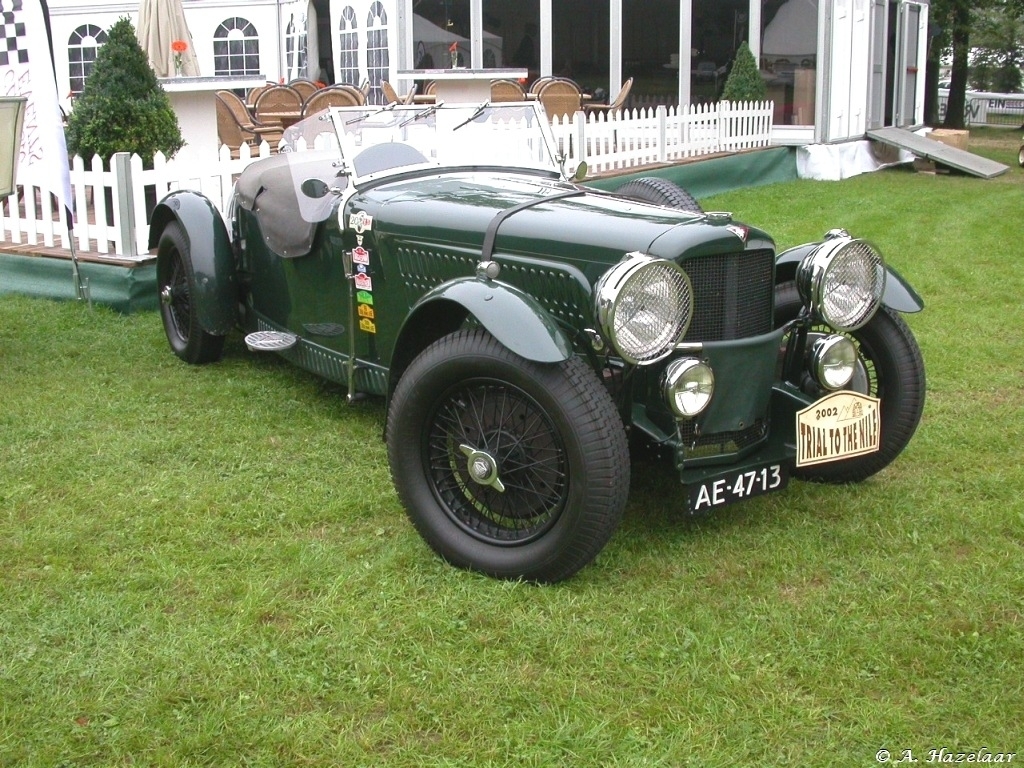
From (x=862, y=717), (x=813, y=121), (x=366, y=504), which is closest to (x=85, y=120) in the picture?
(x=366, y=504)

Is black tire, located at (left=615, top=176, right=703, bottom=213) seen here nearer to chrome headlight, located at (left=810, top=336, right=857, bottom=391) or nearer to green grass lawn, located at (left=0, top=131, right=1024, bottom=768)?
chrome headlight, located at (left=810, top=336, right=857, bottom=391)

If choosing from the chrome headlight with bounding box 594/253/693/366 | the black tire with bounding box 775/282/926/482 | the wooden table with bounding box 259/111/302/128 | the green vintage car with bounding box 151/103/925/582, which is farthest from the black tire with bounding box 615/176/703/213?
the wooden table with bounding box 259/111/302/128

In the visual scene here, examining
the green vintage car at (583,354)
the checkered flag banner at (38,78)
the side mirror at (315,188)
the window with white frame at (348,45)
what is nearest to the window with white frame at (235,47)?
the window with white frame at (348,45)

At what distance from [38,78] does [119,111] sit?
32.1 inches

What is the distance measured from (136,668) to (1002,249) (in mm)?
8293

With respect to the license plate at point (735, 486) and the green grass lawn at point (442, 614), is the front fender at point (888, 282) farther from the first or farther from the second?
the license plate at point (735, 486)

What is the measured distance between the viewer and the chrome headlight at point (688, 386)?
3439mm

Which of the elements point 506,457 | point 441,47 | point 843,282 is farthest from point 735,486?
point 441,47

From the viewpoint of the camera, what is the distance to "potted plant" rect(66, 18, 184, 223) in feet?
25.0

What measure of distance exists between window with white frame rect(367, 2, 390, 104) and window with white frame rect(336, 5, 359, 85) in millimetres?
230

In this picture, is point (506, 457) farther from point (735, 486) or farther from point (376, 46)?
point (376, 46)

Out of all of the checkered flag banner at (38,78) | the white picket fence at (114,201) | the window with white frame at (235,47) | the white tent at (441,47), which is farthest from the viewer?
the window with white frame at (235,47)

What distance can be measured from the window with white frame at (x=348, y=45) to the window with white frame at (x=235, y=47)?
187 cm

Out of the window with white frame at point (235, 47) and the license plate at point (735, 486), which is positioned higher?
the window with white frame at point (235, 47)
